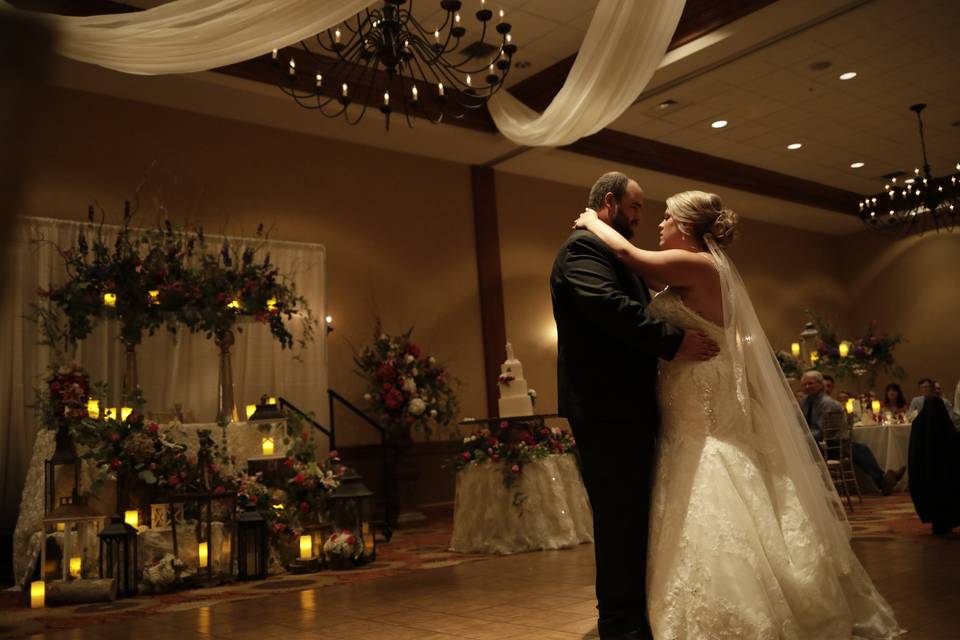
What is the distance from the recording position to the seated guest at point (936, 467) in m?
5.74

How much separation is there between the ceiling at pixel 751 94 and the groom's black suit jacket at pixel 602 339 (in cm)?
590

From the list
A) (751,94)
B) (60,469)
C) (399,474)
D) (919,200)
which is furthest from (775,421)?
(919,200)

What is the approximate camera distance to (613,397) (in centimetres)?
307

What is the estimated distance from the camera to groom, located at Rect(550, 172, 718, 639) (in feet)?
9.80

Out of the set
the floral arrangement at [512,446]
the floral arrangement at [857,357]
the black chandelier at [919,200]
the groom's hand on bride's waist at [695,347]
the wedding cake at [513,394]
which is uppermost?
the black chandelier at [919,200]

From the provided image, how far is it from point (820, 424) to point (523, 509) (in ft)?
13.1

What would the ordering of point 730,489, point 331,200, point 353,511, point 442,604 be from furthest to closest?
point 331,200 < point 353,511 < point 442,604 < point 730,489

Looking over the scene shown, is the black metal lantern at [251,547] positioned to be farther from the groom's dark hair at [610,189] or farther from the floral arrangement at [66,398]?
the groom's dark hair at [610,189]

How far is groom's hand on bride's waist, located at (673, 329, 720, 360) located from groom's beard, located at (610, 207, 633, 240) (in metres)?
0.59

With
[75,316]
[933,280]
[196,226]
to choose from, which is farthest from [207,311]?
[933,280]

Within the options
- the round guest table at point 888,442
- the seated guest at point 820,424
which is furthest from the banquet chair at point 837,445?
the round guest table at point 888,442

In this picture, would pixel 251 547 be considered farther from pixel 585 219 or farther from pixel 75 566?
pixel 585 219
